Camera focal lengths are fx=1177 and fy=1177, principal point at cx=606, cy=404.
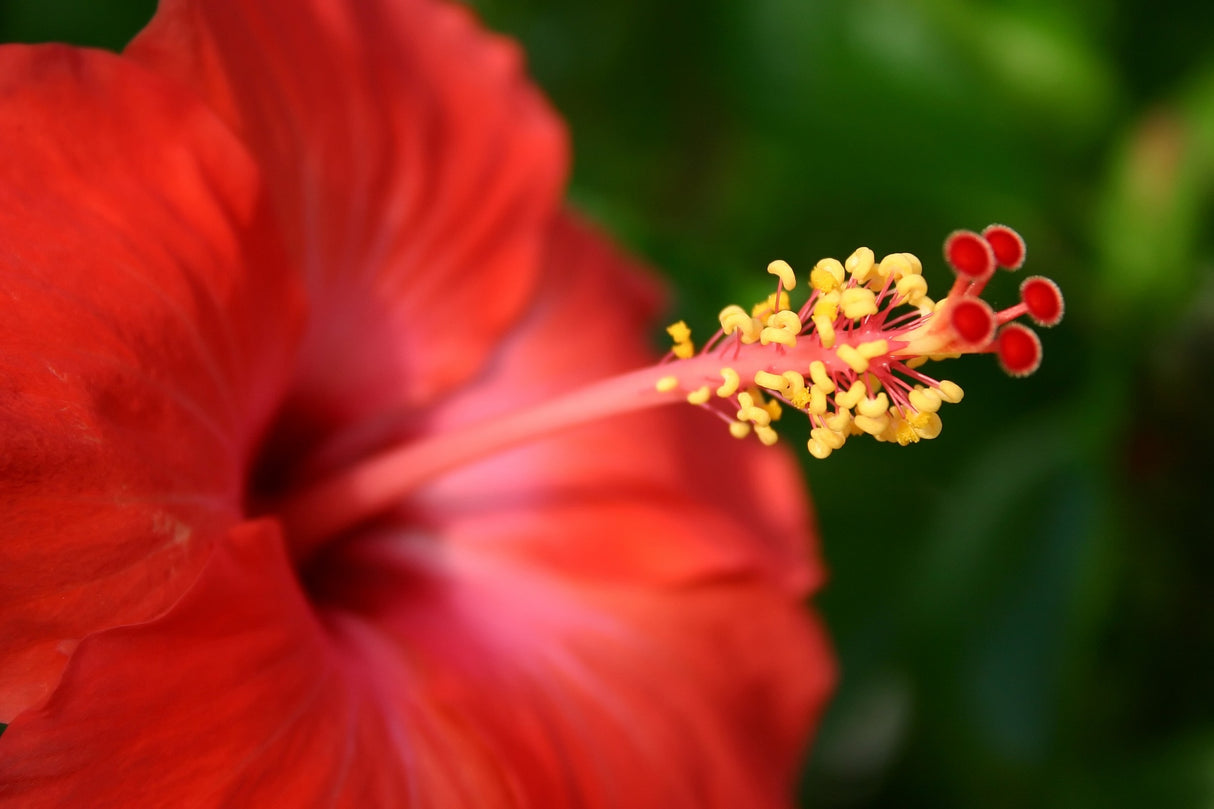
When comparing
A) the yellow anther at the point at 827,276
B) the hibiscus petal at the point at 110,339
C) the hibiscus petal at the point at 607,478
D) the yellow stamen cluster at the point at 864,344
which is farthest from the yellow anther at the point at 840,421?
the hibiscus petal at the point at 110,339

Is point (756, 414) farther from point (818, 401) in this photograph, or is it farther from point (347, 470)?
point (347, 470)

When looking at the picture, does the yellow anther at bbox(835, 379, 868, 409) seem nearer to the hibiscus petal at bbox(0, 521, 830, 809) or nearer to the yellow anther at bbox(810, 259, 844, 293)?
the yellow anther at bbox(810, 259, 844, 293)

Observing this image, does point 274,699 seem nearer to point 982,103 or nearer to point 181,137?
point 181,137

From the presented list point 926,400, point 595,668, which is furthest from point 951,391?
point 595,668

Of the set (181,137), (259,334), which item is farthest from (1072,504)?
(181,137)

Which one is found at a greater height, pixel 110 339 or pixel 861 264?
pixel 861 264

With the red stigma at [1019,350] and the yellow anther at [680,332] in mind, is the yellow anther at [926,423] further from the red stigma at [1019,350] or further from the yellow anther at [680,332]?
the yellow anther at [680,332]
